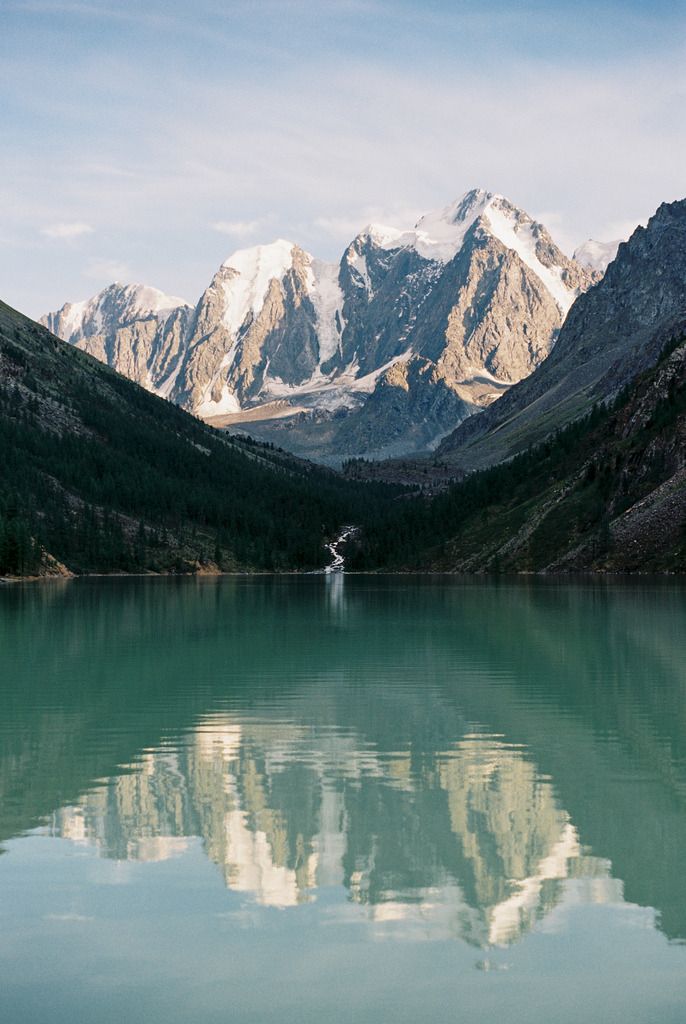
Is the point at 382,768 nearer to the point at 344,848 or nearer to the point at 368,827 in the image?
the point at 368,827

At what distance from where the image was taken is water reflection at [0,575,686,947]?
80.6 ft

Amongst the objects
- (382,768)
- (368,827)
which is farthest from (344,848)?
(382,768)

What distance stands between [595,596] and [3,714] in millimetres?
105914

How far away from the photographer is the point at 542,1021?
57.9 ft

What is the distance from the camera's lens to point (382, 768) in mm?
36125

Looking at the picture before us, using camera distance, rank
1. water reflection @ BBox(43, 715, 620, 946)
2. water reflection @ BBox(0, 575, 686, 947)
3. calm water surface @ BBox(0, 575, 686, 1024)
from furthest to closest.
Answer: water reflection @ BBox(0, 575, 686, 947) < water reflection @ BBox(43, 715, 620, 946) < calm water surface @ BBox(0, 575, 686, 1024)

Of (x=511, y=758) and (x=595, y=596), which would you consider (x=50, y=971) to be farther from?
(x=595, y=596)

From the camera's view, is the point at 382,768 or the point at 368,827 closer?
the point at 368,827

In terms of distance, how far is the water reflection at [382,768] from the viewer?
24562 millimetres

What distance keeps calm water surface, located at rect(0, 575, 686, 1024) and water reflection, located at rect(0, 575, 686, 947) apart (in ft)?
0.39

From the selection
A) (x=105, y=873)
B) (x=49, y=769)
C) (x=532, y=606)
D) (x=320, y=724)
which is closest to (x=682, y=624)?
(x=532, y=606)

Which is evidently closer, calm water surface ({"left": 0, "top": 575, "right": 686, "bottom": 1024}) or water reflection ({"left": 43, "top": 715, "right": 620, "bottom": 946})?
calm water surface ({"left": 0, "top": 575, "right": 686, "bottom": 1024})

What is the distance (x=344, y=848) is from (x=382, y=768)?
31.0 feet

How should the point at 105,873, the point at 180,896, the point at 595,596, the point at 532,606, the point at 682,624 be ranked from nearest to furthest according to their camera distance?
the point at 180,896, the point at 105,873, the point at 682,624, the point at 532,606, the point at 595,596
